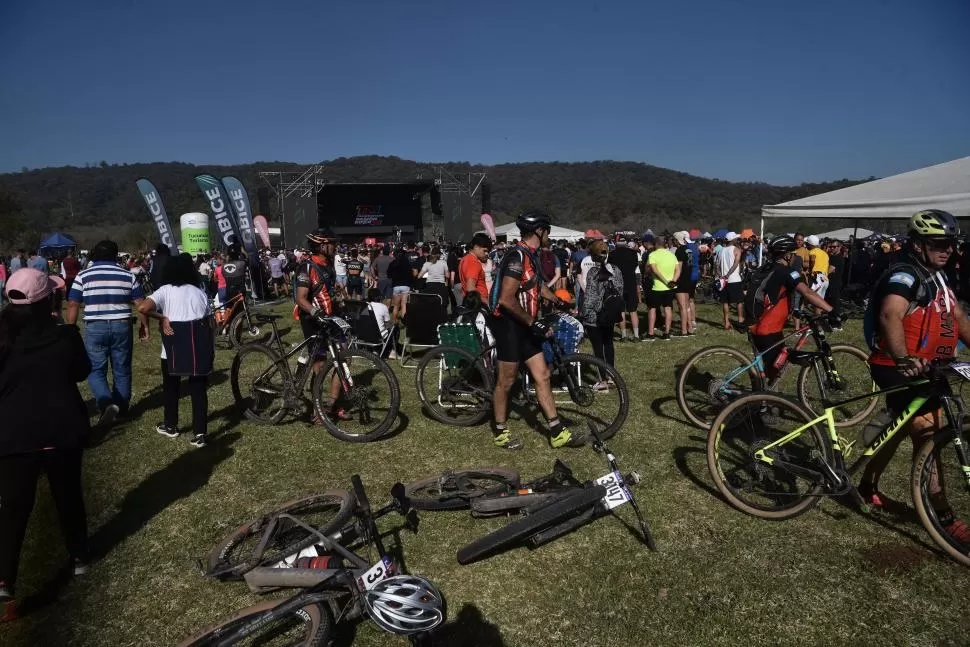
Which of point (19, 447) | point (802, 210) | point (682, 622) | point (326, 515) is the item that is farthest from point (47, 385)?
Result: point (802, 210)

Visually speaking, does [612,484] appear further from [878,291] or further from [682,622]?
[878,291]

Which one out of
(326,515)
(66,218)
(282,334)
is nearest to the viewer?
(326,515)

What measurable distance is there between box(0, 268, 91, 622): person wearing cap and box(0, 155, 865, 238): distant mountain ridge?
7213 centimetres

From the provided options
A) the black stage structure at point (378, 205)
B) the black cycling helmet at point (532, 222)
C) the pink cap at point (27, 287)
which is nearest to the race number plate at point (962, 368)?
the black cycling helmet at point (532, 222)

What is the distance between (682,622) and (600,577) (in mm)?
528

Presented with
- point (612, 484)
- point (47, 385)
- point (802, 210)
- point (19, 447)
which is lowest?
point (612, 484)

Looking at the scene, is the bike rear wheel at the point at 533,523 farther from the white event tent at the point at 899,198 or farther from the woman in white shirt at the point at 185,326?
the white event tent at the point at 899,198

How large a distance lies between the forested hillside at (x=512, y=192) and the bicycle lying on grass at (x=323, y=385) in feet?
203

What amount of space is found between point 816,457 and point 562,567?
6.12ft

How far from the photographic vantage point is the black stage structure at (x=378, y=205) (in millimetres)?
39188

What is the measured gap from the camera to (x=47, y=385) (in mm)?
3215

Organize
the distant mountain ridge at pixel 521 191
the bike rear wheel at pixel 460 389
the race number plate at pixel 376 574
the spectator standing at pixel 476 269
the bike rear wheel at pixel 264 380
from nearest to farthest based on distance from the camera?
the race number plate at pixel 376 574
the bike rear wheel at pixel 460 389
the bike rear wheel at pixel 264 380
the spectator standing at pixel 476 269
the distant mountain ridge at pixel 521 191

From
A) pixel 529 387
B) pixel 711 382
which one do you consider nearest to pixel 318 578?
pixel 529 387

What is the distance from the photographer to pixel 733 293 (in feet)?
37.8
